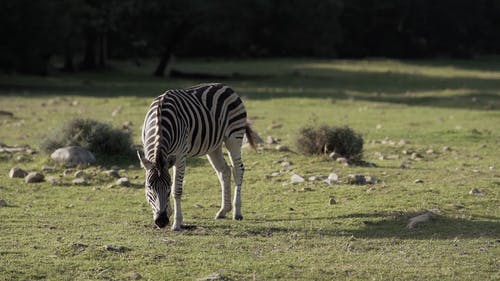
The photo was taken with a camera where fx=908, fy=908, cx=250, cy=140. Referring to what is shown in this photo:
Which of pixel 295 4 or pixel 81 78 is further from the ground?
pixel 295 4

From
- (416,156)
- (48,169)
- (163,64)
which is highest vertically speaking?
(416,156)

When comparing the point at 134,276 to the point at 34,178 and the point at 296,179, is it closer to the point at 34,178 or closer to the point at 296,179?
the point at 296,179

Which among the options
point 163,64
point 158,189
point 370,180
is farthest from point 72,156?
point 163,64

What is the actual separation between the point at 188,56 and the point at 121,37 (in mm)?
19045

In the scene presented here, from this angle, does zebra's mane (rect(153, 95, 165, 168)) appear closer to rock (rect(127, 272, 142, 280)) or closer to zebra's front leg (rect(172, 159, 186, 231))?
zebra's front leg (rect(172, 159, 186, 231))

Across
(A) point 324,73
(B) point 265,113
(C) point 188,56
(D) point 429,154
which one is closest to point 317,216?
(D) point 429,154

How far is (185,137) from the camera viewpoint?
10.8 m

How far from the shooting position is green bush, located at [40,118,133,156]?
1678 cm

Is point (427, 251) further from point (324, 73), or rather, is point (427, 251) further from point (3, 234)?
point (324, 73)

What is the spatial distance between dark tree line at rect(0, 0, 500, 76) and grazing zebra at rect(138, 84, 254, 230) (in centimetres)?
2558

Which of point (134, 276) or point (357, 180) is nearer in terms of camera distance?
point (134, 276)

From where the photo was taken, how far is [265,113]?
26.5 meters

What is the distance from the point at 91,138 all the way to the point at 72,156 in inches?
34.6

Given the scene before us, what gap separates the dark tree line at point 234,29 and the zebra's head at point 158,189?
89.4 feet
